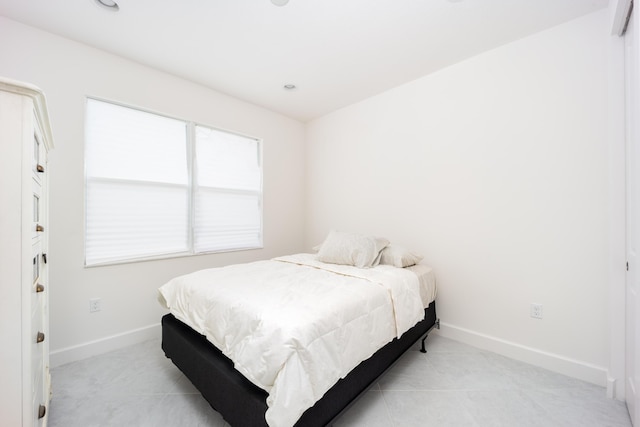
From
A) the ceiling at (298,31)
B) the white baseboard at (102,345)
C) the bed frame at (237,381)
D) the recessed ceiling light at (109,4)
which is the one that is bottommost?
the white baseboard at (102,345)

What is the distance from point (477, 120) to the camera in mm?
2422

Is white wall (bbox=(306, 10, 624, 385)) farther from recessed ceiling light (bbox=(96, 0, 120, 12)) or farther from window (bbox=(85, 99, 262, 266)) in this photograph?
recessed ceiling light (bbox=(96, 0, 120, 12))

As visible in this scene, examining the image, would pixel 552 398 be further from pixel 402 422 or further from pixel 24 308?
pixel 24 308

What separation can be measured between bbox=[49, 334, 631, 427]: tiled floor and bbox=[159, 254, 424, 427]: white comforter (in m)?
Answer: 0.41

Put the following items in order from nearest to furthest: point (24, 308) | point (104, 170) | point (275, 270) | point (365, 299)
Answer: point (24, 308)
point (365, 299)
point (275, 270)
point (104, 170)

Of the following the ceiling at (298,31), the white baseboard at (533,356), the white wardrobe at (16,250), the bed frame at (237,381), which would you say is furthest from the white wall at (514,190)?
the white wardrobe at (16,250)

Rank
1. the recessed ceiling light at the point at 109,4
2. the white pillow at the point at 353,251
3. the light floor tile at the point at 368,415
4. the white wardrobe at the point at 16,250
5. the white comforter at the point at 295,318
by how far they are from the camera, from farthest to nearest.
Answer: the white pillow at the point at 353,251 → the recessed ceiling light at the point at 109,4 → the light floor tile at the point at 368,415 → the white comforter at the point at 295,318 → the white wardrobe at the point at 16,250

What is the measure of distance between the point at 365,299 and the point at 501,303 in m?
1.49

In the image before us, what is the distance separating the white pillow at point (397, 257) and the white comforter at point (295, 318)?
16 cm

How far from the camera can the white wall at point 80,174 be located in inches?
82.1

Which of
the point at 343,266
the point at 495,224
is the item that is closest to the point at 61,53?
the point at 343,266

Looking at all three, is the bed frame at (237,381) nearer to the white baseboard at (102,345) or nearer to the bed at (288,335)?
the bed at (288,335)

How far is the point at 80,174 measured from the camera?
2242 millimetres

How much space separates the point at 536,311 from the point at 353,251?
1.54 metres
